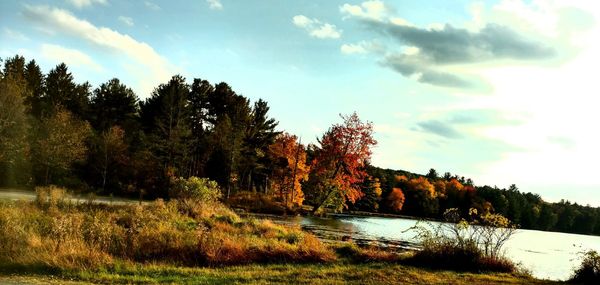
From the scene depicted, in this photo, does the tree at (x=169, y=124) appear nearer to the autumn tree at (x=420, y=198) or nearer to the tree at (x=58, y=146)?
the tree at (x=58, y=146)

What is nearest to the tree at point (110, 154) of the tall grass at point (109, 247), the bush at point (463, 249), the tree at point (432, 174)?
the tall grass at point (109, 247)

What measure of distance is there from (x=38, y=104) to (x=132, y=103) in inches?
585

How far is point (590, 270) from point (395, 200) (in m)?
98.9

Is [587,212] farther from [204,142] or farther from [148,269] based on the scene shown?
[148,269]

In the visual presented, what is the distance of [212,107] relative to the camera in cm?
7688

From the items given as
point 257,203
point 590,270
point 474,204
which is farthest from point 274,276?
point 474,204

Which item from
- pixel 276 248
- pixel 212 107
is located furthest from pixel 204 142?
pixel 276 248

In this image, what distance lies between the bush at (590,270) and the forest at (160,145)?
41.1 meters

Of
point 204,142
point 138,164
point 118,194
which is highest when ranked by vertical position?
point 204,142

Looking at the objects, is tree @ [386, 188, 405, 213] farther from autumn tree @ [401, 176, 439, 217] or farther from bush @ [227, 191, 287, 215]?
bush @ [227, 191, 287, 215]

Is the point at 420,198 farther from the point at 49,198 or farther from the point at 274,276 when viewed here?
the point at 274,276

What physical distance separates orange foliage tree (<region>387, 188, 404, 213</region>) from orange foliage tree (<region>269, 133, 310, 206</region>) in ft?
153

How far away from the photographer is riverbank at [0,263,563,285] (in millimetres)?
11336

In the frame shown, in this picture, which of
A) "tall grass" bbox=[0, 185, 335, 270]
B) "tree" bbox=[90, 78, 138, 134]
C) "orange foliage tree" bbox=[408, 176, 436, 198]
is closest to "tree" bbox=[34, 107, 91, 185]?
"tree" bbox=[90, 78, 138, 134]
